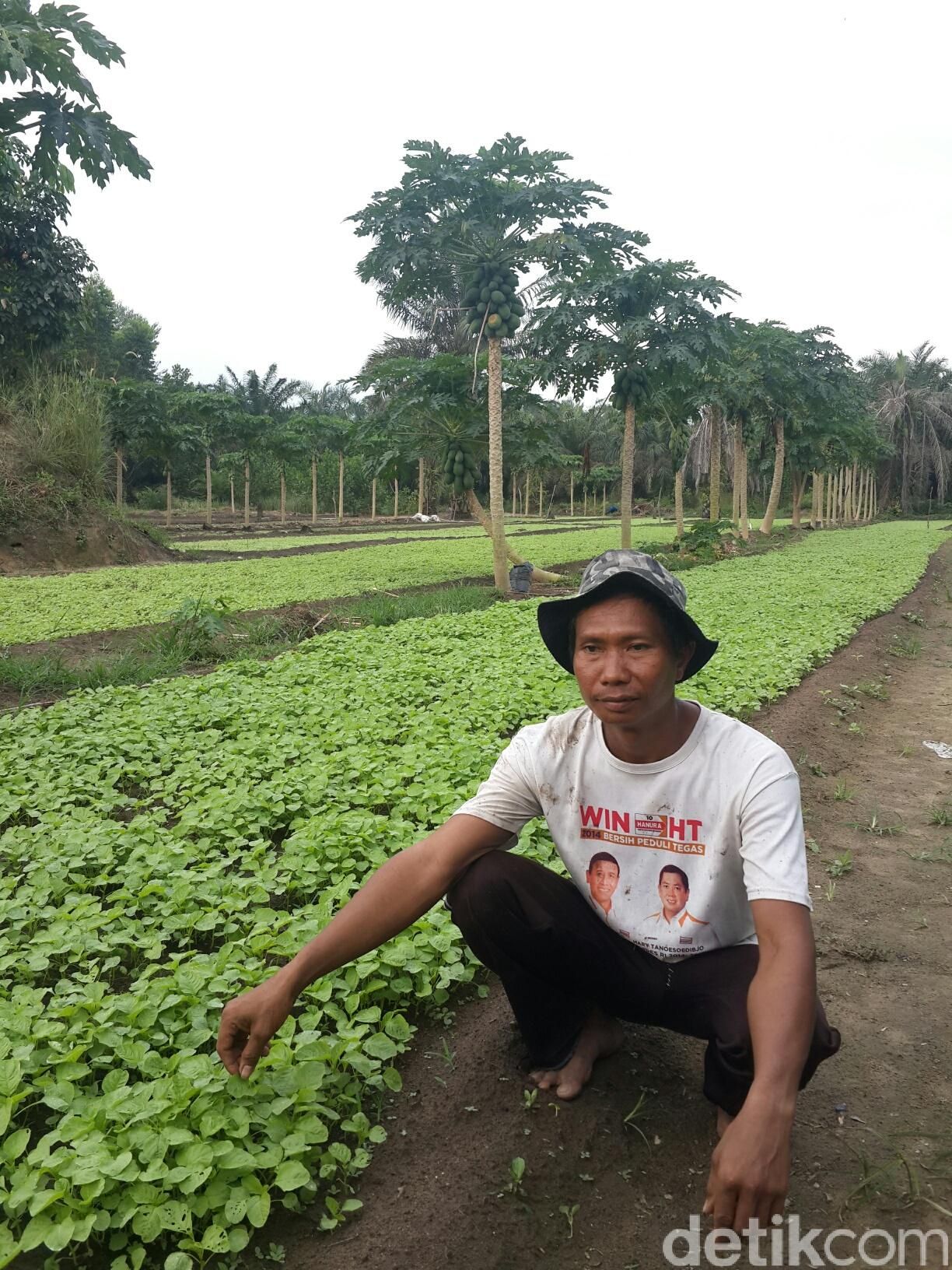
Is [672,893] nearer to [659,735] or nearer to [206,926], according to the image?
[659,735]

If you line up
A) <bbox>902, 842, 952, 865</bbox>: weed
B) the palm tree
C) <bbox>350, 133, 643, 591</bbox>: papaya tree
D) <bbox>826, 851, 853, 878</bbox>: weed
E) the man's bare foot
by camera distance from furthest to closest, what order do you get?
the palm tree < <bbox>350, 133, 643, 591</bbox>: papaya tree < <bbox>902, 842, 952, 865</bbox>: weed < <bbox>826, 851, 853, 878</bbox>: weed < the man's bare foot

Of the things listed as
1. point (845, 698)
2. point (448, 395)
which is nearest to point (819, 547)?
point (448, 395)

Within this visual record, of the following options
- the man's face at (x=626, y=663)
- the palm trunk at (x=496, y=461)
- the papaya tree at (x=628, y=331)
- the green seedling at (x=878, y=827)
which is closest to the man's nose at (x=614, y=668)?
the man's face at (x=626, y=663)

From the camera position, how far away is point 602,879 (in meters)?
2.25

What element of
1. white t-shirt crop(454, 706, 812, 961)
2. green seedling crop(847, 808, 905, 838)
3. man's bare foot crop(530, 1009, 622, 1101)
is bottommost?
green seedling crop(847, 808, 905, 838)

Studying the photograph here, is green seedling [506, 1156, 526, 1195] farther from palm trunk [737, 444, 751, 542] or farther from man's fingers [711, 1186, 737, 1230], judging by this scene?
palm trunk [737, 444, 751, 542]

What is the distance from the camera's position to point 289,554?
20.7 metres

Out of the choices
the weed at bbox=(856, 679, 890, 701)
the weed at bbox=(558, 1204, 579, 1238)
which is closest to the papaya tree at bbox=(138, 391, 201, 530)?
the weed at bbox=(856, 679, 890, 701)

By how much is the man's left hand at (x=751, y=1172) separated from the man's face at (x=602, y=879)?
0.68 metres

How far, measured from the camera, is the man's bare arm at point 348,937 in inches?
79.7

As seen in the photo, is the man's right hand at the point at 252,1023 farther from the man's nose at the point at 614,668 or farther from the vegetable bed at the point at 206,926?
the man's nose at the point at 614,668

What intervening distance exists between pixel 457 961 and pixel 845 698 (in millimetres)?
5087

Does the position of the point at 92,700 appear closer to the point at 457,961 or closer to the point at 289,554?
the point at 457,961

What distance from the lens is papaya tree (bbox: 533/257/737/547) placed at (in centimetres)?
1609
